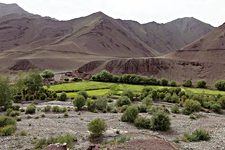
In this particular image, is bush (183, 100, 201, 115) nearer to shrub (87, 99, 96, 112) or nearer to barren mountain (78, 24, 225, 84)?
shrub (87, 99, 96, 112)

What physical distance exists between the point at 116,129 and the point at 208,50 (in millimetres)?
121175

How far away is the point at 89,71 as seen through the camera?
149 metres

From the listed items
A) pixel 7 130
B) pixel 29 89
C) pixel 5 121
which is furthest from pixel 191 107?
pixel 29 89

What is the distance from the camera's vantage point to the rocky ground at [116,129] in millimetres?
34406

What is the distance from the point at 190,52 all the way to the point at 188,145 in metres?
128

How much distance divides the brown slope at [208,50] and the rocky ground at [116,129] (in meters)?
96.9

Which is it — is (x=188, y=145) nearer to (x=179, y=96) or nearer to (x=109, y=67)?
(x=179, y=96)

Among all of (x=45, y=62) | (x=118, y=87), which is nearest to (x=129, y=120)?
(x=118, y=87)

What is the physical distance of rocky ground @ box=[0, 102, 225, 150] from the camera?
113 ft

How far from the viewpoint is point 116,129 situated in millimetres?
43562

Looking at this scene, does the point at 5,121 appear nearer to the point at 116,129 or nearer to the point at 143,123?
the point at 116,129

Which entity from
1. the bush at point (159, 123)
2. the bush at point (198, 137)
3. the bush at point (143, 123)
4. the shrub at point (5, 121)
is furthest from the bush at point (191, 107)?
the shrub at point (5, 121)

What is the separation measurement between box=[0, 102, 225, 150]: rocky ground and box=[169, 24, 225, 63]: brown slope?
9689cm

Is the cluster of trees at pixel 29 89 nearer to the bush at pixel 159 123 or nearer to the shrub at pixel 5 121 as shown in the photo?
the shrub at pixel 5 121
